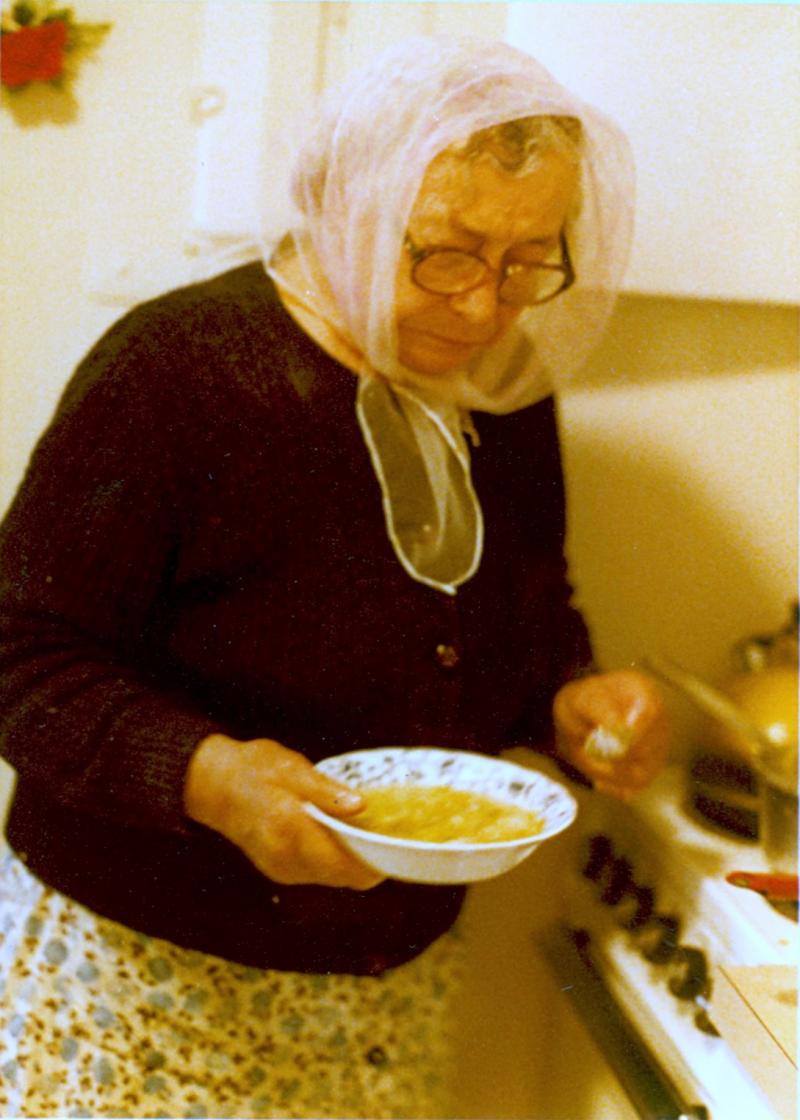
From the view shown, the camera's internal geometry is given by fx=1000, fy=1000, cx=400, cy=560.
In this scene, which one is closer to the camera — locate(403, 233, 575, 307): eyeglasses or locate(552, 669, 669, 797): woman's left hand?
locate(403, 233, 575, 307): eyeglasses

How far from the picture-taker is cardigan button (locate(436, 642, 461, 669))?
723 mm

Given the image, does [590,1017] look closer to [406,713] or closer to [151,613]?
[406,713]

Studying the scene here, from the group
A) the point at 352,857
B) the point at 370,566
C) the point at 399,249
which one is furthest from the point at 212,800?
the point at 399,249

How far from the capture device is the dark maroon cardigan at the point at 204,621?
2.07 ft

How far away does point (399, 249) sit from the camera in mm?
647

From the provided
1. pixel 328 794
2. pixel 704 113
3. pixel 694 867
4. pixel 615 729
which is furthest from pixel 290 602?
pixel 704 113

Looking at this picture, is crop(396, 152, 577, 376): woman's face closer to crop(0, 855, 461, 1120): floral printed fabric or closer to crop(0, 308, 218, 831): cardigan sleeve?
crop(0, 308, 218, 831): cardigan sleeve

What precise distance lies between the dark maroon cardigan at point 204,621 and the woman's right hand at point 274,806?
2 centimetres

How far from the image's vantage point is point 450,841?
0.59 m

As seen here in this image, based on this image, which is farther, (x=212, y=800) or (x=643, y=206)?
(x=643, y=206)

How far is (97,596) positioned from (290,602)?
13 centimetres

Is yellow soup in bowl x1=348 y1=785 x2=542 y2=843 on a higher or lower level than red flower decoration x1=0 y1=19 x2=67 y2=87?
lower

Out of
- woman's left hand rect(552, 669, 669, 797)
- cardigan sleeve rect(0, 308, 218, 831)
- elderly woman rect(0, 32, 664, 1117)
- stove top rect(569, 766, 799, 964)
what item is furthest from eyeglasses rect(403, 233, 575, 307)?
stove top rect(569, 766, 799, 964)

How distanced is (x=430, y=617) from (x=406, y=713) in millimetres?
72
